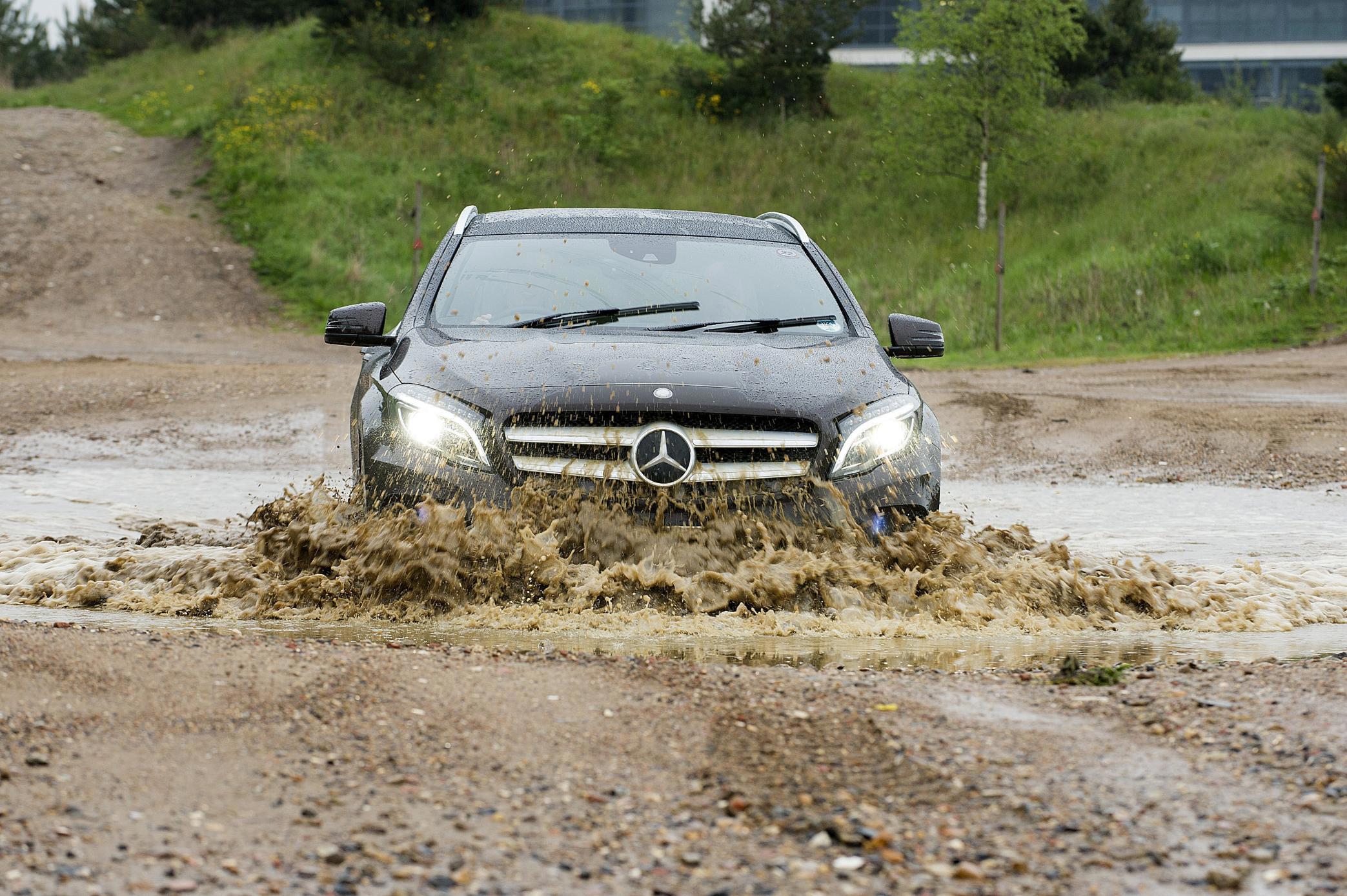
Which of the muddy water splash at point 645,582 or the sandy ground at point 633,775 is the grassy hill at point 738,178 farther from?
the sandy ground at point 633,775

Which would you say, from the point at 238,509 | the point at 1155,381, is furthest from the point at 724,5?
the point at 238,509

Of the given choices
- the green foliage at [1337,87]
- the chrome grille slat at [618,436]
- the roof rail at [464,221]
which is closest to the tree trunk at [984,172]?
the green foliage at [1337,87]

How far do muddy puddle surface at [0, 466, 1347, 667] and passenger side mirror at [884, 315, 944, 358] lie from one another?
0.82 metres

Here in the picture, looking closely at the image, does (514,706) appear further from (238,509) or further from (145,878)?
(238,509)

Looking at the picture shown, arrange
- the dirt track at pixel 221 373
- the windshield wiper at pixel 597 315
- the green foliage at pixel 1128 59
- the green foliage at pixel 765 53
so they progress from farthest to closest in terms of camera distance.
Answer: the green foliage at pixel 1128 59
the green foliage at pixel 765 53
the dirt track at pixel 221 373
the windshield wiper at pixel 597 315

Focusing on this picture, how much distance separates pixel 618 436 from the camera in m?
4.93

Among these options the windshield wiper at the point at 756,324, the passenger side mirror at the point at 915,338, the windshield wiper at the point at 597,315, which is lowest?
the passenger side mirror at the point at 915,338

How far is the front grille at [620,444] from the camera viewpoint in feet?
16.2

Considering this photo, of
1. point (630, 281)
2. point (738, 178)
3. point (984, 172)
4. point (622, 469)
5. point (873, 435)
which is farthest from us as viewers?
point (738, 178)

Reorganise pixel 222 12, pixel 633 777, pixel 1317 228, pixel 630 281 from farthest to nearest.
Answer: pixel 222 12, pixel 1317 228, pixel 630 281, pixel 633 777

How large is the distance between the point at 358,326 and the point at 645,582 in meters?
1.76

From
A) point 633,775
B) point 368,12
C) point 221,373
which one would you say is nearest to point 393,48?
point 368,12

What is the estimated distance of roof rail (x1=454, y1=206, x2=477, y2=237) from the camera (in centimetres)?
688

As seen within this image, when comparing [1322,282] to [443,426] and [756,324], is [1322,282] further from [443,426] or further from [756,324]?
[443,426]
